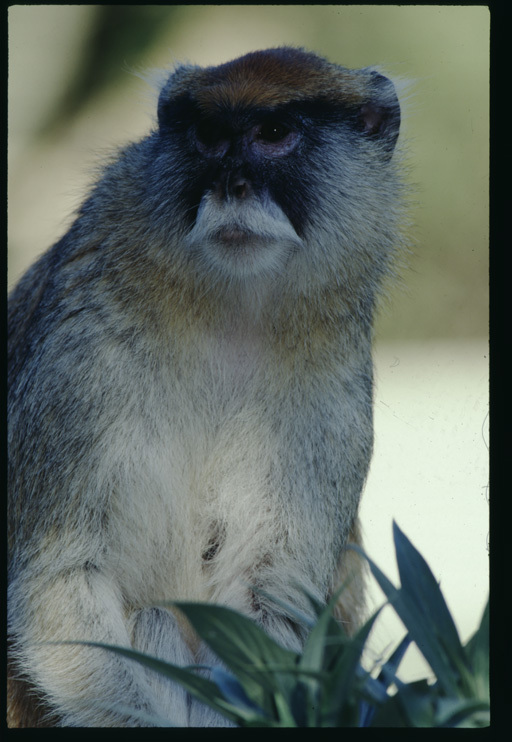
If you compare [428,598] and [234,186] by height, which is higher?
[234,186]

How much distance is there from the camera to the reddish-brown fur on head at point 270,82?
2283 millimetres

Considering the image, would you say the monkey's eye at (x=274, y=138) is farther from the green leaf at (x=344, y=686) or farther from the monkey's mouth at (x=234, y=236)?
the green leaf at (x=344, y=686)

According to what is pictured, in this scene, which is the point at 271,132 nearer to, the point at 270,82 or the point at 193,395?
the point at 270,82

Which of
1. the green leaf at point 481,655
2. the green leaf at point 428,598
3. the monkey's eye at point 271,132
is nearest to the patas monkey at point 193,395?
the monkey's eye at point 271,132

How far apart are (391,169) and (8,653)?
5.83ft

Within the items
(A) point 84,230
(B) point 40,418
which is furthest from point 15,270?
(B) point 40,418

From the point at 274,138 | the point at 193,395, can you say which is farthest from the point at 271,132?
the point at 193,395

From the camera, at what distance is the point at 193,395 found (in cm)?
250

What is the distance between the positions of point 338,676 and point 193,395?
1013 mm

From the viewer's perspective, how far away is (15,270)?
320cm

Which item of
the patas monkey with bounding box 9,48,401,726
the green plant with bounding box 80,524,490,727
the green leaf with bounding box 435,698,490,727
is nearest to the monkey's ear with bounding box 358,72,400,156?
the patas monkey with bounding box 9,48,401,726

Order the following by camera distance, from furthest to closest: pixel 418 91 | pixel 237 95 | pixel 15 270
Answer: pixel 15 270 → pixel 418 91 → pixel 237 95

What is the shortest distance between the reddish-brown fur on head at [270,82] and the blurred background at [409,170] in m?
0.15
